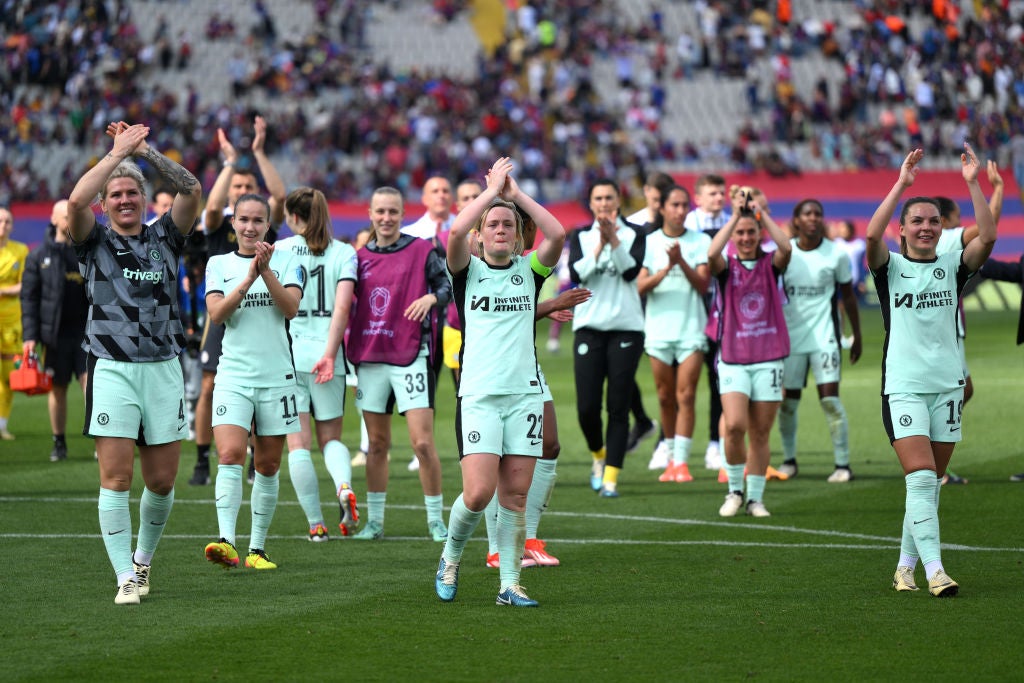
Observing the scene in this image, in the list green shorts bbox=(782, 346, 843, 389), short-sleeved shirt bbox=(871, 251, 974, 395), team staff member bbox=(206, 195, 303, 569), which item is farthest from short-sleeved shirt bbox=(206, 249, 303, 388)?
green shorts bbox=(782, 346, 843, 389)

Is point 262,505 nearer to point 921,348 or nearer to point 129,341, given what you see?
point 129,341


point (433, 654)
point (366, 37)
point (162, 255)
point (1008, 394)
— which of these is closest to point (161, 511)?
point (162, 255)

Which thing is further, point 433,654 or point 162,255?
point 162,255

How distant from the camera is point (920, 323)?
7809mm

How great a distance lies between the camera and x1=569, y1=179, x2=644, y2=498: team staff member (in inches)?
446

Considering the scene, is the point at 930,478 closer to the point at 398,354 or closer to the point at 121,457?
the point at 398,354

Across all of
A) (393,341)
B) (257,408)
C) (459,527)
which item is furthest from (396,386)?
(459,527)

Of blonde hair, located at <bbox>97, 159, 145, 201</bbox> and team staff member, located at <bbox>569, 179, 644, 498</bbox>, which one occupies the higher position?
blonde hair, located at <bbox>97, 159, 145, 201</bbox>

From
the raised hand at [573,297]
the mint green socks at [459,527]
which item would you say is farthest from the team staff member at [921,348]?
the mint green socks at [459,527]

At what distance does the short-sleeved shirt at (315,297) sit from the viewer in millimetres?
9453

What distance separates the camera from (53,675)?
5941mm

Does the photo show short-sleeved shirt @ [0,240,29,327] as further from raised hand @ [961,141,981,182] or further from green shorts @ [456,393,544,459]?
raised hand @ [961,141,981,182]

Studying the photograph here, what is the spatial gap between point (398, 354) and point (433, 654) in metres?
3.36

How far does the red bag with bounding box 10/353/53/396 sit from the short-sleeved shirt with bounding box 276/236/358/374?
464cm
